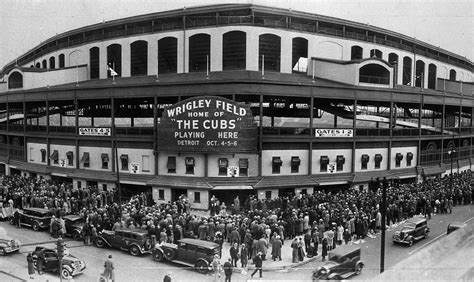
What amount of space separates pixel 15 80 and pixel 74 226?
101 feet

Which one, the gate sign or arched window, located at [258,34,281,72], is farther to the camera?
arched window, located at [258,34,281,72]

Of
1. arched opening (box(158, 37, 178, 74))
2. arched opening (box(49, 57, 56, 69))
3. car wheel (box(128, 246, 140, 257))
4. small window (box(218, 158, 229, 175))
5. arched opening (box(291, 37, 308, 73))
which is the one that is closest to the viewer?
car wheel (box(128, 246, 140, 257))

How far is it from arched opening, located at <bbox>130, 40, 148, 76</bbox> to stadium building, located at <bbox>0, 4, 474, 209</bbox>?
16 cm

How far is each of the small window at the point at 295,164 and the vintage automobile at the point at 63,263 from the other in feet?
63.4

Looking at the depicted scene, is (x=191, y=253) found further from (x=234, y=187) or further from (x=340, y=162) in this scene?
(x=340, y=162)

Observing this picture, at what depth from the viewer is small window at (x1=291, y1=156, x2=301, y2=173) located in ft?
106

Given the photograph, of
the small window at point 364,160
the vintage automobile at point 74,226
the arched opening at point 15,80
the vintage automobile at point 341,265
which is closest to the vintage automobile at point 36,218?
the vintage automobile at point 74,226

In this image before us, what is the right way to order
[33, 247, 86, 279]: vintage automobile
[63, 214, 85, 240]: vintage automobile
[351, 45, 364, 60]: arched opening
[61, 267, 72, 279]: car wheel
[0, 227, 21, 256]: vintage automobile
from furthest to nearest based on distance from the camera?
[351, 45, 364, 60]: arched opening < [63, 214, 85, 240]: vintage automobile < [0, 227, 21, 256]: vintage automobile < [33, 247, 86, 279]: vintage automobile < [61, 267, 72, 279]: car wheel

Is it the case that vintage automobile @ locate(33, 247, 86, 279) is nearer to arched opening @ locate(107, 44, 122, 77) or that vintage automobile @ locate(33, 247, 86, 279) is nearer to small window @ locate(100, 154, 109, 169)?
small window @ locate(100, 154, 109, 169)

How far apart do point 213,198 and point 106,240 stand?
9.37 m

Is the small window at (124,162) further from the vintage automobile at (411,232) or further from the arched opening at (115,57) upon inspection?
the vintage automobile at (411,232)

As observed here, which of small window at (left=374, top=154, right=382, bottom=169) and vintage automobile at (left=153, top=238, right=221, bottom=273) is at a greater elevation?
small window at (left=374, top=154, right=382, bottom=169)

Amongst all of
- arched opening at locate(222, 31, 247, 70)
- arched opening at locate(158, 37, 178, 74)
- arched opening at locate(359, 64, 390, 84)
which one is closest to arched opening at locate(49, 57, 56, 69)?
arched opening at locate(158, 37, 178, 74)

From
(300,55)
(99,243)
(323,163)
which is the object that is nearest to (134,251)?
(99,243)
